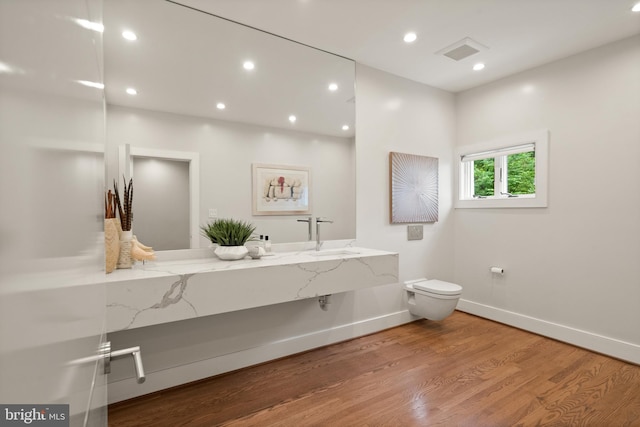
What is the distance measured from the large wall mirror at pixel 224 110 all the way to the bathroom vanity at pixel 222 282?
0.36 meters

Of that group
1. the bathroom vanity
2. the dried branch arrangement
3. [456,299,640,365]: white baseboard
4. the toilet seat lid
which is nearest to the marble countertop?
the bathroom vanity

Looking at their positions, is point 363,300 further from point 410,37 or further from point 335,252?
point 410,37

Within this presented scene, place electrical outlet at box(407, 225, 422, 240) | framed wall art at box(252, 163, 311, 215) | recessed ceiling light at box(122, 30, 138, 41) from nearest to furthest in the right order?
recessed ceiling light at box(122, 30, 138, 41), framed wall art at box(252, 163, 311, 215), electrical outlet at box(407, 225, 422, 240)

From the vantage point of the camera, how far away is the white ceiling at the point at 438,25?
2.07 meters

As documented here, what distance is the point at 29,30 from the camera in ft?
0.52

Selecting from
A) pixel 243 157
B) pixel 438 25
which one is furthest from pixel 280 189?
pixel 438 25

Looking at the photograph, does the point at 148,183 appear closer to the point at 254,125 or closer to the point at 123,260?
the point at 123,260

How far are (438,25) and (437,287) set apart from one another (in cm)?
227

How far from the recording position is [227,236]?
85.1 inches

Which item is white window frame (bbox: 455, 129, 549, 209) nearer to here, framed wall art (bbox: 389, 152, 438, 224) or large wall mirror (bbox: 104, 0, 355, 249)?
framed wall art (bbox: 389, 152, 438, 224)

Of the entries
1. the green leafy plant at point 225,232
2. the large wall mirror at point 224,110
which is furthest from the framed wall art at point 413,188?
the green leafy plant at point 225,232

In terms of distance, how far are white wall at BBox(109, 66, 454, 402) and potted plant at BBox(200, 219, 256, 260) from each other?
0.51 meters

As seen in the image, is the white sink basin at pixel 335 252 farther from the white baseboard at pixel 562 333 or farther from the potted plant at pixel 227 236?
the white baseboard at pixel 562 333

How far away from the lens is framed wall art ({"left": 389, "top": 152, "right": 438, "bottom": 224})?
3.11m
